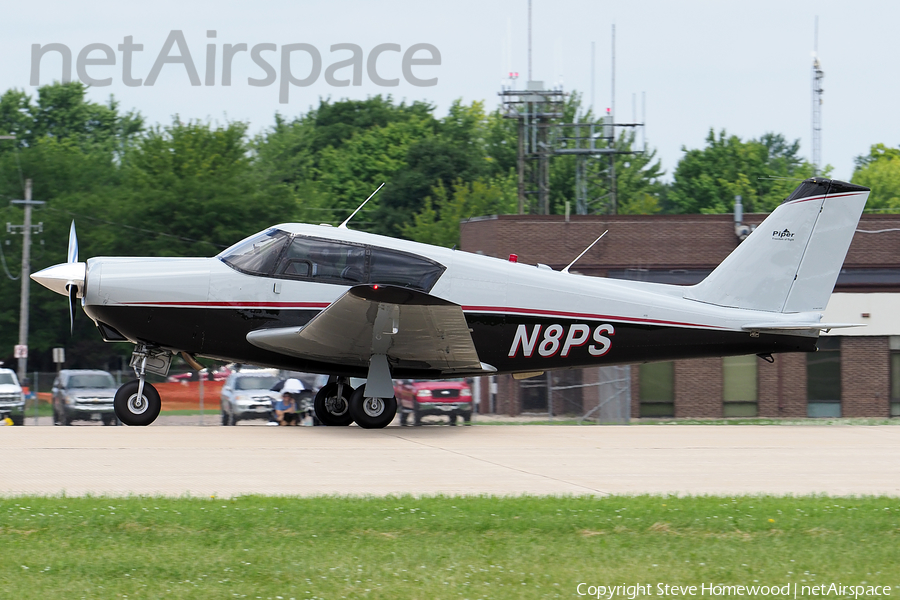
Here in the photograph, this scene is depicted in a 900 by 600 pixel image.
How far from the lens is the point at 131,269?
13531 mm

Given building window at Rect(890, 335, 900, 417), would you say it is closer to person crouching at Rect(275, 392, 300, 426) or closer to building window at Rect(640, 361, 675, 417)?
building window at Rect(640, 361, 675, 417)

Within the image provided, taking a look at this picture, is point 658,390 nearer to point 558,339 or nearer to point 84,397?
point 84,397

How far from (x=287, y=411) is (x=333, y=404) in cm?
756

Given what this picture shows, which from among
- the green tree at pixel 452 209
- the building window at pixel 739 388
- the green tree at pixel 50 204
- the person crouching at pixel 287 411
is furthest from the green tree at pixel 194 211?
the building window at pixel 739 388

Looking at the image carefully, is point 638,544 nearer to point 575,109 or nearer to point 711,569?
point 711,569

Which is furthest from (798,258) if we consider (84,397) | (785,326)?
(84,397)

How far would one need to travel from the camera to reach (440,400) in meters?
23.6

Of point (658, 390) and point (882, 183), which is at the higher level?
point (882, 183)

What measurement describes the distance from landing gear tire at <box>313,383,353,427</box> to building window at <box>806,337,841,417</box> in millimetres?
19323

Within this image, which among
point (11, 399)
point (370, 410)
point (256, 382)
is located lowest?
point (11, 399)

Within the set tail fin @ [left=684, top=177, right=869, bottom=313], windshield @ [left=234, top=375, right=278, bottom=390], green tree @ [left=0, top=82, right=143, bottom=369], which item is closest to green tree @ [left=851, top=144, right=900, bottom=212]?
green tree @ [left=0, top=82, right=143, bottom=369]

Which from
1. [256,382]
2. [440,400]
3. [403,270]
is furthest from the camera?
[256,382]

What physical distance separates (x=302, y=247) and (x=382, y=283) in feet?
3.78

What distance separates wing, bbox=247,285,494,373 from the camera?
12.1 m
